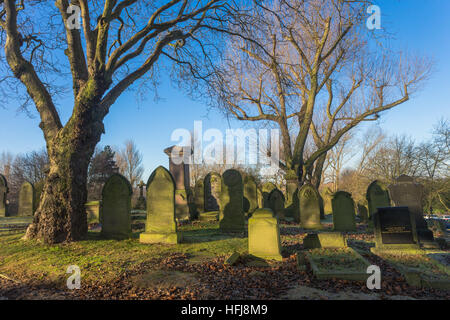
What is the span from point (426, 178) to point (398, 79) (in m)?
8.11

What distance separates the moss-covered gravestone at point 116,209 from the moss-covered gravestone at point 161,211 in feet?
2.20

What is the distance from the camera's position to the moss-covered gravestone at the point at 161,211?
7.66 meters

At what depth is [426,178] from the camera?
20188mm

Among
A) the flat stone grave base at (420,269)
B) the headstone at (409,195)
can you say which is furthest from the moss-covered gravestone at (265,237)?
the headstone at (409,195)

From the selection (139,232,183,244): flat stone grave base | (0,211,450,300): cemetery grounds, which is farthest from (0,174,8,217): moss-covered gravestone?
(139,232,183,244): flat stone grave base

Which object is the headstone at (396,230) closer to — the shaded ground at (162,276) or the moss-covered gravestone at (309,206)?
the shaded ground at (162,276)

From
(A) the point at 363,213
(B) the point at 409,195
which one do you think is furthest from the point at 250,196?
(B) the point at 409,195

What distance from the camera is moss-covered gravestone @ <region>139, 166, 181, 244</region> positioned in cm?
766

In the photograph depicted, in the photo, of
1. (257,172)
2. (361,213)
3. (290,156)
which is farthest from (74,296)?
(257,172)

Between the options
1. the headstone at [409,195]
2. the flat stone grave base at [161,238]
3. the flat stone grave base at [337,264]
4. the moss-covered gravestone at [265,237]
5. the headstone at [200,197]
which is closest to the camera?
the flat stone grave base at [337,264]

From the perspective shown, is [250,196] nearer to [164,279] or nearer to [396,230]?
[396,230]

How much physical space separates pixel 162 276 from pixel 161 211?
335 centimetres

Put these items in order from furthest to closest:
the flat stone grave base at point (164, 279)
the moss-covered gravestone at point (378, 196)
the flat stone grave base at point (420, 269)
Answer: the moss-covered gravestone at point (378, 196), the flat stone grave base at point (420, 269), the flat stone grave base at point (164, 279)

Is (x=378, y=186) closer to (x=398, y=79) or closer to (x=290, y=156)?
(x=290, y=156)
